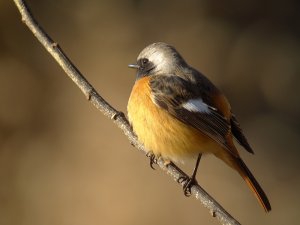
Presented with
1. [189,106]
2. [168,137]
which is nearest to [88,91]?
[168,137]

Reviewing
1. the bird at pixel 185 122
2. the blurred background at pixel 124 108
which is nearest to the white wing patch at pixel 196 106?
the bird at pixel 185 122

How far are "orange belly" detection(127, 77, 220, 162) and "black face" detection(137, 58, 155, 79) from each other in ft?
2.02

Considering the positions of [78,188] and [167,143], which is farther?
[78,188]

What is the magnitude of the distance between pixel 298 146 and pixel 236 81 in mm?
1400

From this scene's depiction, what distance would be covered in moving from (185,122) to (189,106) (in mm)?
131

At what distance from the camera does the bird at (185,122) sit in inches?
187

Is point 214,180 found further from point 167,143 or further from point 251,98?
point 167,143

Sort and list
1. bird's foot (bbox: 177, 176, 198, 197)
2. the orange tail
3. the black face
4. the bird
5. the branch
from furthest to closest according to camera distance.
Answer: the black face < the bird < the orange tail < bird's foot (bbox: 177, 176, 198, 197) < the branch

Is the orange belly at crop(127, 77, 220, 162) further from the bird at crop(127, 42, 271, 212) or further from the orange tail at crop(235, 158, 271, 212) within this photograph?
the orange tail at crop(235, 158, 271, 212)

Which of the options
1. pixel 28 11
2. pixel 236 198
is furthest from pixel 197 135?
pixel 236 198

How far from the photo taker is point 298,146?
9812mm

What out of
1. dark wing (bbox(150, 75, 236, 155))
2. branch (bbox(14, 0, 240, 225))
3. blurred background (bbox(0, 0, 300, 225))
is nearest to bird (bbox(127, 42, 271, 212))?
dark wing (bbox(150, 75, 236, 155))

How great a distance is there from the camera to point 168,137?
4824mm

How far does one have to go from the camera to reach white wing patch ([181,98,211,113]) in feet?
15.9
